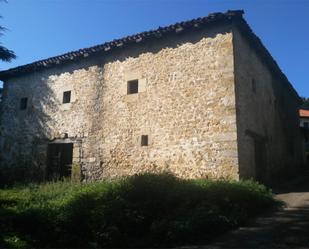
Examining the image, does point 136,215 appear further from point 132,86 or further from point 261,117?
point 261,117

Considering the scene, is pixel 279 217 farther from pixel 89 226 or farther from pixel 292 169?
pixel 292 169

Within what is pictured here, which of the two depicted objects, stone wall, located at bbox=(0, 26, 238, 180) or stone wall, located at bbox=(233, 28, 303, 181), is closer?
stone wall, located at bbox=(0, 26, 238, 180)

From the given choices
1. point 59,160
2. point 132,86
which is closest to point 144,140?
point 132,86

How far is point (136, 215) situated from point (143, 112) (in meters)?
5.31

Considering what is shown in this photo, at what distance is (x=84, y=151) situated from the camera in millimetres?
12617

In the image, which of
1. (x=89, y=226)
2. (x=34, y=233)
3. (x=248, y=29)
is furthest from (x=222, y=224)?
(x=248, y=29)

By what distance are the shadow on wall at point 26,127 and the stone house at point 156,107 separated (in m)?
0.05

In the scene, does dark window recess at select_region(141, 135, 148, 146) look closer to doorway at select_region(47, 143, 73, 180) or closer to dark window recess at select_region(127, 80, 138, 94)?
dark window recess at select_region(127, 80, 138, 94)

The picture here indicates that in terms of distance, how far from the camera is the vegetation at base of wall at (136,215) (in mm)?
5938

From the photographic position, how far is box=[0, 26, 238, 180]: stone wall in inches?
400

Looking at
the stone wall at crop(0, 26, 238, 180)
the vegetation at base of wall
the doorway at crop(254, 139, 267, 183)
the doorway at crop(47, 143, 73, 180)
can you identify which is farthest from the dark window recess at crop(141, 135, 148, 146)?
the doorway at crop(254, 139, 267, 183)

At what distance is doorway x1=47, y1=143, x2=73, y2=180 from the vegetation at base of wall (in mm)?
4899

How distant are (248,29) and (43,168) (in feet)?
31.4

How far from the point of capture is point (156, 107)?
11.3 meters
